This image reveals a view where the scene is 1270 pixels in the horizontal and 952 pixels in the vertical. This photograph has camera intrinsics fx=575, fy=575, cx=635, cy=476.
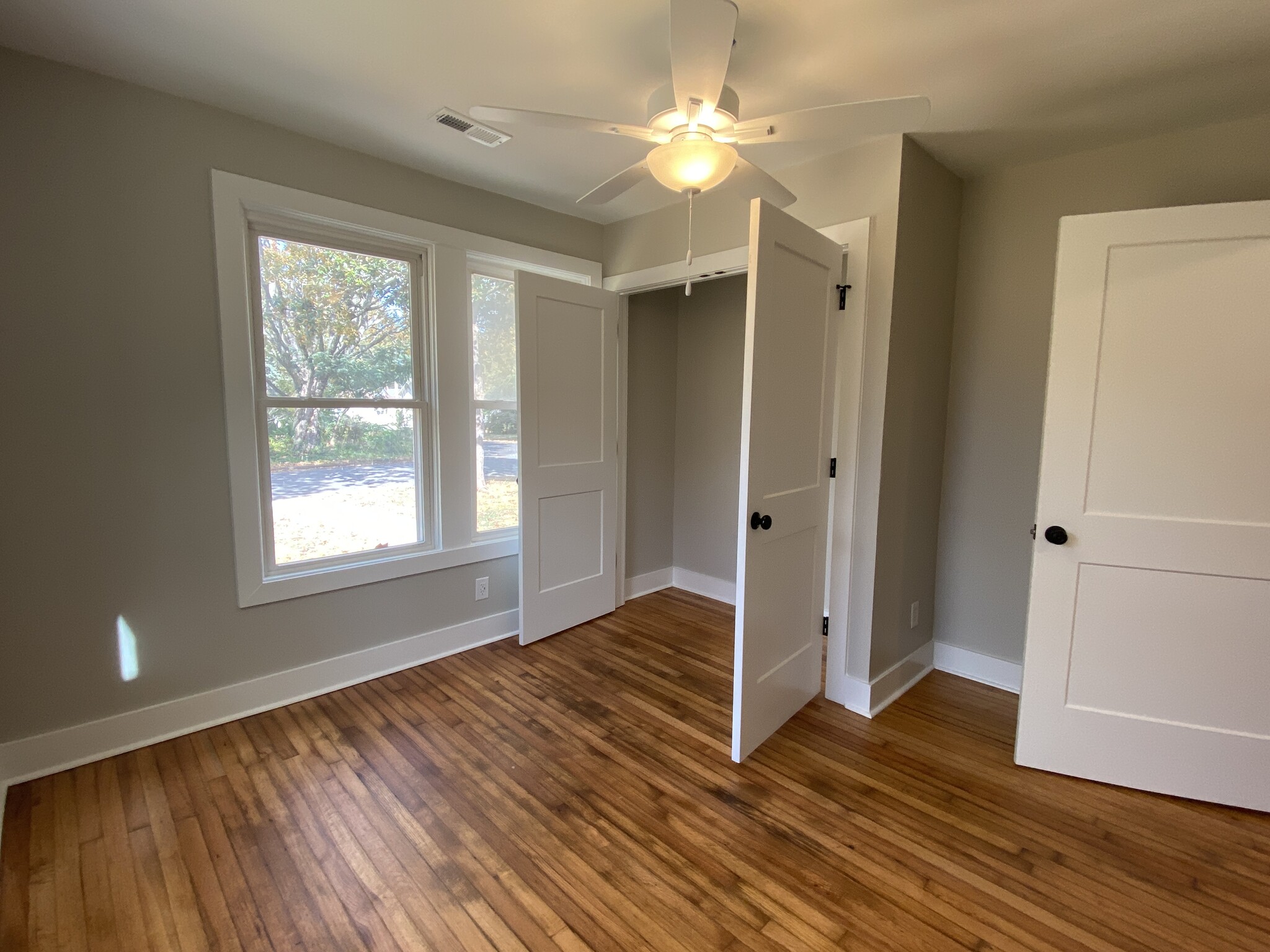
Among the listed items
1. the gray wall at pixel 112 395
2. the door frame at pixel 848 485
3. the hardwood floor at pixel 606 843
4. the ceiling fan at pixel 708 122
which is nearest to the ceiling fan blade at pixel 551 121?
the ceiling fan at pixel 708 122

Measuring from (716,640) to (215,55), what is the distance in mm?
3385

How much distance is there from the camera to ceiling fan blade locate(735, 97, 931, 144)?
1.46 meters

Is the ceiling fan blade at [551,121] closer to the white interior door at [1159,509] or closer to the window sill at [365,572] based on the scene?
the white interior door at [1159,509]

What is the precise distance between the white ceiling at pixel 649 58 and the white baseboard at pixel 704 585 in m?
2.83

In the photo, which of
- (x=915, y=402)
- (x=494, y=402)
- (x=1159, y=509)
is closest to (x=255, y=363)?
(x=494, y=402)

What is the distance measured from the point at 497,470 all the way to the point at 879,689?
2.32m

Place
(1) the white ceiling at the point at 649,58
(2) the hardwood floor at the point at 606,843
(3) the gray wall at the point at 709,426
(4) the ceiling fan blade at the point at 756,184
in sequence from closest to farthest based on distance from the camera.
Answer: (2) the hardwood floor at the point at 606,843, (1) the white ceiling at the point at 649,58, (4) the ceiling fan blade at the point at 756,184, (3) the gray wall at the point at 709,426

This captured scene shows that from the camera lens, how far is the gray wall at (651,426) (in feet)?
13.0

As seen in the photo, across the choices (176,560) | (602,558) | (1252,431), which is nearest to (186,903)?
(176,560)

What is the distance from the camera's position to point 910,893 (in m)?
1.63

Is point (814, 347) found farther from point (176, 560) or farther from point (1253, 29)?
point (176, 560)

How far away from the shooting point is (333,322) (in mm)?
2695

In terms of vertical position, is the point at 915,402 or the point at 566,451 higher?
the point at 915,402

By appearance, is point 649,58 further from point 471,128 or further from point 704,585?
point 704,585
